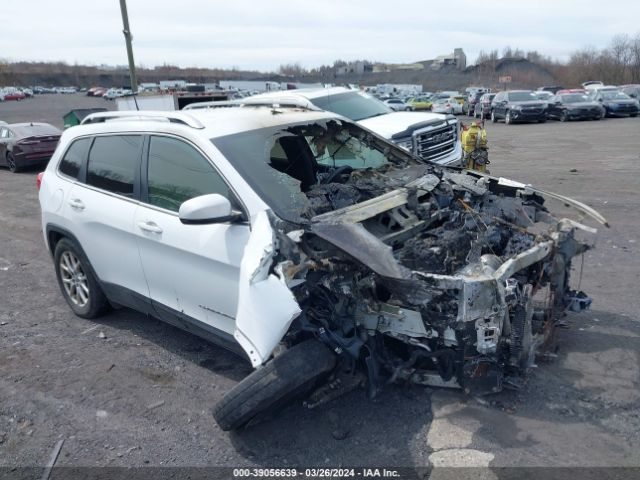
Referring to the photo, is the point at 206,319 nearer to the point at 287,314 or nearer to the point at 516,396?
the point at 287,314

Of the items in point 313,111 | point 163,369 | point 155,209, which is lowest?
point 163,369

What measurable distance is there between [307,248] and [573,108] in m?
26.5

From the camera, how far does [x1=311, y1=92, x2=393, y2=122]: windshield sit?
32.6ft

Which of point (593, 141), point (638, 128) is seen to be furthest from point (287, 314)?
point (638, 128)

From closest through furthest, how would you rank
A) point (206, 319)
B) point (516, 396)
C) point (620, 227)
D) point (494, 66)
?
point (516, 396) < point (206, 319) < point (620, 227) < point (494, 66)

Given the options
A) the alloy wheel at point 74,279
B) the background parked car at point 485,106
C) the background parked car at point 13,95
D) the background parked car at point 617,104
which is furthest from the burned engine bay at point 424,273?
the background parked car at point 13,95

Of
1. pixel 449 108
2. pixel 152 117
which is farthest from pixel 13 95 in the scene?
pixel 152 117

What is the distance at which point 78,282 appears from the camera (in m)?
5.06

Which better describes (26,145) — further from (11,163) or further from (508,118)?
(508,118)

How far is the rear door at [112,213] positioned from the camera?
421cm

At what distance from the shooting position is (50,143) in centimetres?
1596

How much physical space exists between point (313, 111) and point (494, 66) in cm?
7956

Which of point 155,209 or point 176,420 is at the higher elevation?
point 155,209

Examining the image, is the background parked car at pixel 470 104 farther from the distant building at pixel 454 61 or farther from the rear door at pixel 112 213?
the distant building at pixel 454 61
